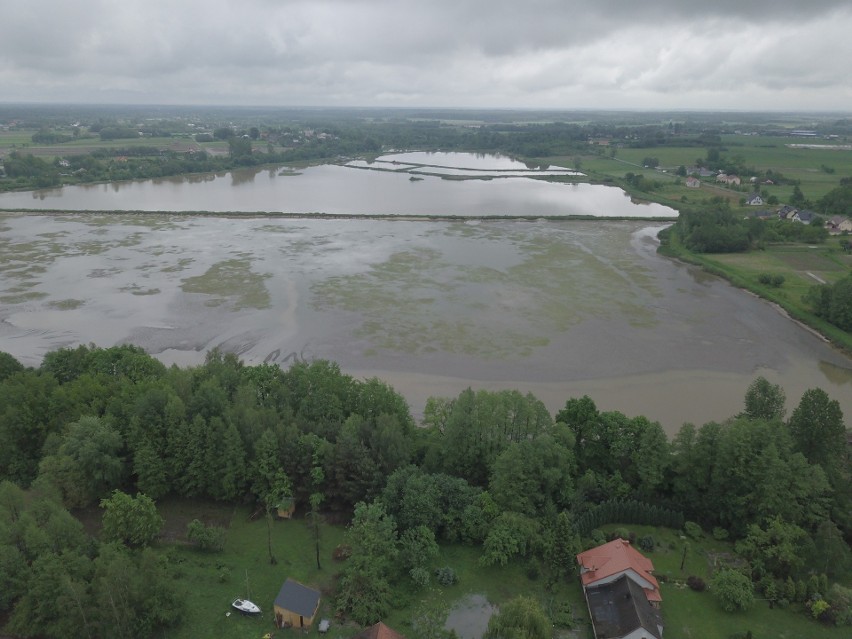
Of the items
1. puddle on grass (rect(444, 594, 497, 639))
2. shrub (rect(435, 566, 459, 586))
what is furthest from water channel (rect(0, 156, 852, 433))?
puddle on grass (rect(444, 594, 497, 639))

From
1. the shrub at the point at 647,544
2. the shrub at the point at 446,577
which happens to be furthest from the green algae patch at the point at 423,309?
the shrub at the point at 446,577

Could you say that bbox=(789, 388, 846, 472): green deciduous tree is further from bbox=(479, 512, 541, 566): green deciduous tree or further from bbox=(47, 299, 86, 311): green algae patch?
bbox=(47, 299, 86, 311): green algae patch

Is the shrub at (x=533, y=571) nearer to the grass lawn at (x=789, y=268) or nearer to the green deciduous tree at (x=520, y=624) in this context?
the green deciduous tree at (x=520, y=624)

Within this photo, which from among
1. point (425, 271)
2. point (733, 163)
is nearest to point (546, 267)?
point (425, 271)

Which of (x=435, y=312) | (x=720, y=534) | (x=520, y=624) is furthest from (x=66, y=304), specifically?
(x=720, y=534)

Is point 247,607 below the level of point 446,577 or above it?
above

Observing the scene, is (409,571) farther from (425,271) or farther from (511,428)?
(425,271)

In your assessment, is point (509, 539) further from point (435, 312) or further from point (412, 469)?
point (435, 312)

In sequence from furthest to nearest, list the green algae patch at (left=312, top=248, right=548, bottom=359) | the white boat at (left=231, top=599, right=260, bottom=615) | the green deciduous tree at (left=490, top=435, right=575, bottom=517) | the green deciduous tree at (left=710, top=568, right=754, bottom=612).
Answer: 1. the green algae patch at (left=312, top=248, right=548, bottom=359)
2. the green deciduous tree at (left=490, top=435, right=575, bottom=517)
3. the green deciduous tree at (left=710, top=568, right=754, bottom=612)
4. the white boat at (left=231, top=599, right=260, bottom=615)
